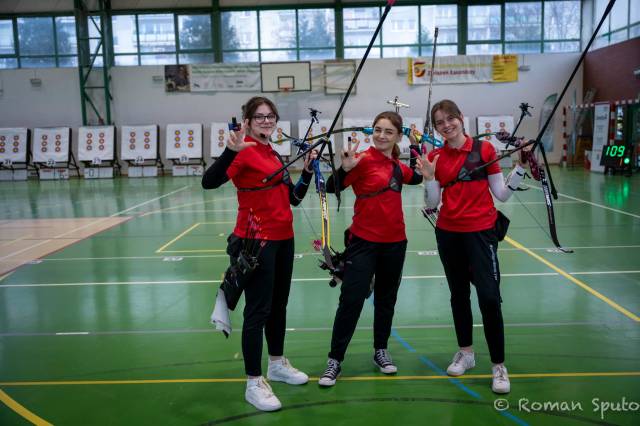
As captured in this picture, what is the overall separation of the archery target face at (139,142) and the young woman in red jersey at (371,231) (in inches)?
606

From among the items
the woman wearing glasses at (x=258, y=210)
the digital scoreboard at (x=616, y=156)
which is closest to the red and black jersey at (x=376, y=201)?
the woman wearing glasses at (x=258, y=210)

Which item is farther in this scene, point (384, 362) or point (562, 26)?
point (562, 26)

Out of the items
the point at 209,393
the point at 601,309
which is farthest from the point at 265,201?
the point at 601,309

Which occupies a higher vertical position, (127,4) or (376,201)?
(127,4)

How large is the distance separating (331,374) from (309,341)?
706 millimetres

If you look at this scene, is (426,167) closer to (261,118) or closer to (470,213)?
(470,213)

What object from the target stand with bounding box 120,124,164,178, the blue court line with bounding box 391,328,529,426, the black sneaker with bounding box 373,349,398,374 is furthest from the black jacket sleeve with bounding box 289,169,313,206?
the target stand with bounding box 120,124,164,178

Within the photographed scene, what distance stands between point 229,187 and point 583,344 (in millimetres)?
10980

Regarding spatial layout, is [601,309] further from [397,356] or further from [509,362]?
[397,356]

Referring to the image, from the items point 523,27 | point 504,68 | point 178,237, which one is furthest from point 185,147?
point 523,27

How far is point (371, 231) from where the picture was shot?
9.68ft

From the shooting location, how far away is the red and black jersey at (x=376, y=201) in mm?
2957

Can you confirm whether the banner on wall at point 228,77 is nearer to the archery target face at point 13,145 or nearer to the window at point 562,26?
the archery target face at point 13,145

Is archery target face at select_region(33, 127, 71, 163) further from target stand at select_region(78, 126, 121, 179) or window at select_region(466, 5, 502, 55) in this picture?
window at select_region(466, 5, 502, 55)
